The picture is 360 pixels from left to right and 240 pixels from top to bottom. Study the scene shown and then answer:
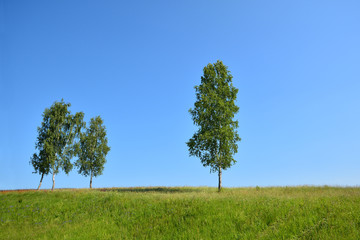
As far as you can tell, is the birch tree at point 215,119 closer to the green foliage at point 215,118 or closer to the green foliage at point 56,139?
the green foliage at point 215,118

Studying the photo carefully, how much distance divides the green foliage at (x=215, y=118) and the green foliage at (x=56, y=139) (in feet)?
80.7

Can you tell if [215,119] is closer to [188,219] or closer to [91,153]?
[188,219]

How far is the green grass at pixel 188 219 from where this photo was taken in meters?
9.74

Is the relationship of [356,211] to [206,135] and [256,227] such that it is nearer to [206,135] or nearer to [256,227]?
[256,227]

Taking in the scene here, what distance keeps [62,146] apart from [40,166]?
4624mm

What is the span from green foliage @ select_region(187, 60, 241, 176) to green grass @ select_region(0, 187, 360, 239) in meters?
13.1

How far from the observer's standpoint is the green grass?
974cm

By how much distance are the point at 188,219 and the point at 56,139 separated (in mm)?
36512

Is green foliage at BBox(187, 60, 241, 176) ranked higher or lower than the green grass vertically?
higher

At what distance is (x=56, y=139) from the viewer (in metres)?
41.6

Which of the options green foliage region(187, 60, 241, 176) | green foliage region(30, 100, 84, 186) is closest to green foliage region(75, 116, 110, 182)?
green foliage region(30, 100, 84, 186)

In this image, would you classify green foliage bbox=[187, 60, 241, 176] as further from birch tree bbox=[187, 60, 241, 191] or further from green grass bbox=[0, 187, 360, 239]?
green grass bbox=[0, 187, 360, 239]

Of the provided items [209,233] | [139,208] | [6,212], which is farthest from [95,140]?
[209,233]

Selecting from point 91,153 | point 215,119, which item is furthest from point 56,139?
point 215,119
